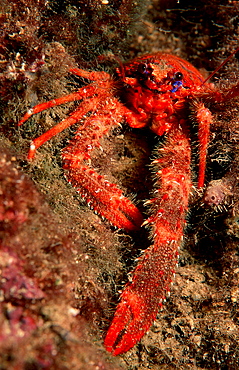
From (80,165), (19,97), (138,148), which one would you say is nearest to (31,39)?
(19,97)

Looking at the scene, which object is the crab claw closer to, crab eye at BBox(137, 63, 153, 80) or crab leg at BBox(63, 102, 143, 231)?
crab leg at BBox(63, 102, 143, 231)

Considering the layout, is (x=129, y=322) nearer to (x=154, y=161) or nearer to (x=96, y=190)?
(x=96, y=190)

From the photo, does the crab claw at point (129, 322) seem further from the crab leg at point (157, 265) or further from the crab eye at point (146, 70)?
the crab eye at point (146, 70)

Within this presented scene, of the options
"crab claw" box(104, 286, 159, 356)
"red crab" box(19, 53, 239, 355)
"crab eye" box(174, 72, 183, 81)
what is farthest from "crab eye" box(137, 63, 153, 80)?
"crab claw" box(104, 286, 159, 356)

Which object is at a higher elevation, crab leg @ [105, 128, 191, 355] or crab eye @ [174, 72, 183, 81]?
crab eye @ [174, 72, 183, 81]

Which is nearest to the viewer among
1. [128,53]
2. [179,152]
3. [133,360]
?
[133,360]

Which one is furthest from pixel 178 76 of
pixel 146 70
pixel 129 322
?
pixel 129 322

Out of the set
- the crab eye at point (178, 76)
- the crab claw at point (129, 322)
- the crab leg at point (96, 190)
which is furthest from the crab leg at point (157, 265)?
the crab eye at point (178, 76)

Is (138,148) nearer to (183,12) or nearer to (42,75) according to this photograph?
(42,75)
